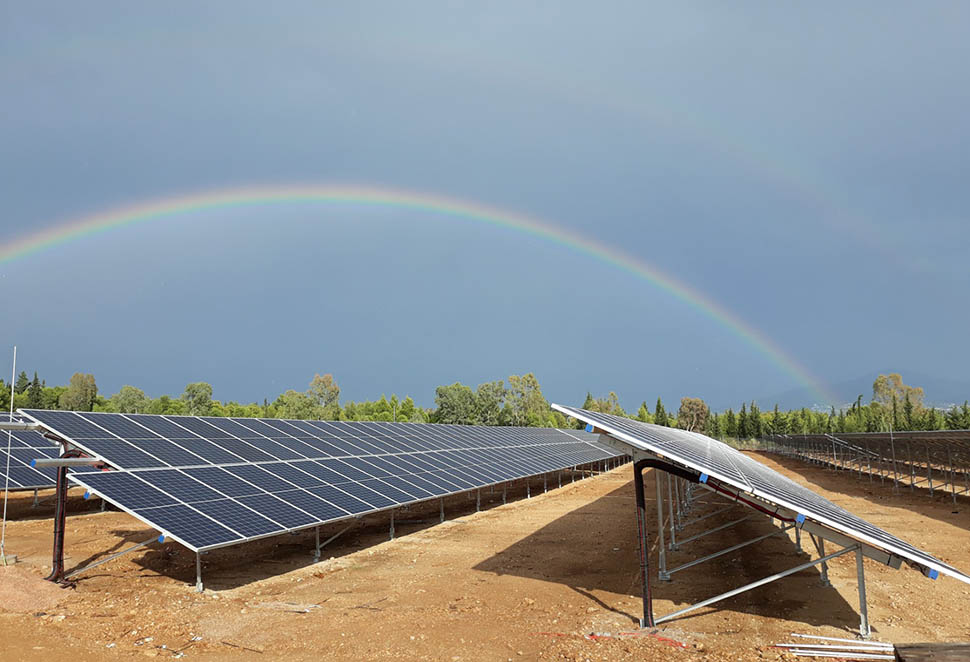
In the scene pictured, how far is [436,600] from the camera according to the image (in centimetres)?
1202

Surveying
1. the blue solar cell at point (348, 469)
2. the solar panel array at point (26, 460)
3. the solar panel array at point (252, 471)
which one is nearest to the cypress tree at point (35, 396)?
the solar panel array at point (26, 460)

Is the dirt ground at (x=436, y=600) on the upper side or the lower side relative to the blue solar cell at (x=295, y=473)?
lower

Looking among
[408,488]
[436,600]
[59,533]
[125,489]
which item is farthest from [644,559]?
[59,533]

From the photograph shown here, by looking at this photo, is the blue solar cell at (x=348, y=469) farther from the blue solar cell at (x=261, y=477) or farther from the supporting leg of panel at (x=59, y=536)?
the supporting leg of panel at (x=59, y=536)

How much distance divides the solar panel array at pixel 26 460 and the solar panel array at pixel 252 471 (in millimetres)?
6406

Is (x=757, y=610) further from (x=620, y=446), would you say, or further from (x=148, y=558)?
(x=148, y=558)

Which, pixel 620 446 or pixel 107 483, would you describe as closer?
pixel 620 446

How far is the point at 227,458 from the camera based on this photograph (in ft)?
56.3

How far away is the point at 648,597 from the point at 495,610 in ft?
9.81

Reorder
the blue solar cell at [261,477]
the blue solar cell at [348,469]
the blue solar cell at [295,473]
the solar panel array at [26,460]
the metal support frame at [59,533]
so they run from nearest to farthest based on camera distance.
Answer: the metal support frame at [59,533] < the blue solar cell at [261,477] < the blue solar cell at [295,473] < the blue solar cell at [348,469] < the solar panel array at [26,460]

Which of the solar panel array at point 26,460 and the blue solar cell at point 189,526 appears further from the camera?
the solar panel array at point 26,460

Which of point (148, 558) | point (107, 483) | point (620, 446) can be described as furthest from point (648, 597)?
point (148, 558)

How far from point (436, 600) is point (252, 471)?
7.31 meters

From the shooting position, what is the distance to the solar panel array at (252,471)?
12352 millimetres
